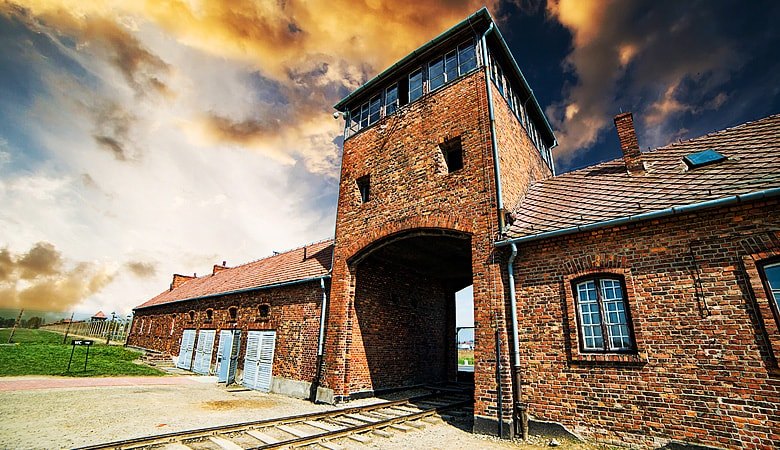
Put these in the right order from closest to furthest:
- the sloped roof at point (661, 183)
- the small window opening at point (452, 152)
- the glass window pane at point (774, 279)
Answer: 1. the glass window pane at point (774, 279)
2. the sloped roof at point (661, 183)
3. the small window opening at point (452, 152)

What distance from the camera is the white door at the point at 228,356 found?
14492mm

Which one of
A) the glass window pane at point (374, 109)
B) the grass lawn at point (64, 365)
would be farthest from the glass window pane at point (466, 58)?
the grass lawn at point (64, 365)

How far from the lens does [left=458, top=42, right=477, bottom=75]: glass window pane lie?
35.8 ft

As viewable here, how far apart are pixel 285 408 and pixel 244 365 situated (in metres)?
5.29

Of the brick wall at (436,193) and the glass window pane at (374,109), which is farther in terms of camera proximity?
the glass window pane at (374,109)

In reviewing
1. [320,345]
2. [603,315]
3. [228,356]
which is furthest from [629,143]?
[228,356]

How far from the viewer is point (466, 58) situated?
11148 millimetres

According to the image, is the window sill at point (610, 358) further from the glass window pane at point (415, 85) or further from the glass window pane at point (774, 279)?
the glass window pane at point (415, 85)

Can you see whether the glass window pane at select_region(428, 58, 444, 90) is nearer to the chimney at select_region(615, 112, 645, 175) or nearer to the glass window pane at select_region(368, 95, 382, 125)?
the glass window pane at select_region(368, 95, 382, 125)

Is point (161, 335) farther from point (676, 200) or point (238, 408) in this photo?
point (676, 200)

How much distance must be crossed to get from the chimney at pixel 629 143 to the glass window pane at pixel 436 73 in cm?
536

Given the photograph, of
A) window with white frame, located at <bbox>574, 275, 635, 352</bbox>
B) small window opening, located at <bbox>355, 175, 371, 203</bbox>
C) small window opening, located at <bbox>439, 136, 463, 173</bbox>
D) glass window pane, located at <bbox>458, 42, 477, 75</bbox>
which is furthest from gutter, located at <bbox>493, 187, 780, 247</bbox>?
glass window pane, located at <bbox>458, 42, 477, 75</bbox>

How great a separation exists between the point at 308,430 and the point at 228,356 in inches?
350

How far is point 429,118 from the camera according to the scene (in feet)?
37.1
